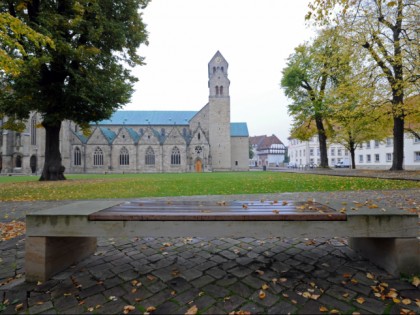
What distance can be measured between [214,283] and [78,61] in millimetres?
15661

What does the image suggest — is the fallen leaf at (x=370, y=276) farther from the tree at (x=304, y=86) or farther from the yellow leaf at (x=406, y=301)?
the tree at (x=304, y=86)

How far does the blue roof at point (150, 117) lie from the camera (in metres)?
57.9

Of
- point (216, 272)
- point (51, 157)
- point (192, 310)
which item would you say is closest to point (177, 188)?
point (216, 272)

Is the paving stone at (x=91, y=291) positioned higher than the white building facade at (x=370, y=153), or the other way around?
the white building facade at (x=370, y=153)

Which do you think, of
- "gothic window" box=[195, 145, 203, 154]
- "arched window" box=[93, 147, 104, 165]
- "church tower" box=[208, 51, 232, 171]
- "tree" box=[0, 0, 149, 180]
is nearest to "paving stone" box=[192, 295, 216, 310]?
"tree" box=[0, 0, 149, 180]

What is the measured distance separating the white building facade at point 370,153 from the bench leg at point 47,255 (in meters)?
30.0

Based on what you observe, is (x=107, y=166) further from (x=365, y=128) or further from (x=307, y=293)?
(x=307, y=293)

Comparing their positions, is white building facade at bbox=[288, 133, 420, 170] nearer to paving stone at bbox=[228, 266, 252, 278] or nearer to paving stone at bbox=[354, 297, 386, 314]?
paving stone at bbox=[228, 266, 252, 278]

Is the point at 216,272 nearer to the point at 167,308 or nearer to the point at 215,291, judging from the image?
the point at 215,291

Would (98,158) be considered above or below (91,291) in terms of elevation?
above

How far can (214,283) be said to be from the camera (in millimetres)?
2645

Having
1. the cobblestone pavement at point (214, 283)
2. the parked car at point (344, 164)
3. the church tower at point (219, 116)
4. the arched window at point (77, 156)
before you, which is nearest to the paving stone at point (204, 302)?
the cobblestone pavement at point (214, 283)

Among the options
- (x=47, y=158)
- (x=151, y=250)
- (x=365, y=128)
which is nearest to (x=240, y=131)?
(x=365, y=128)

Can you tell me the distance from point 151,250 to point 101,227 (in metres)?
1.21
